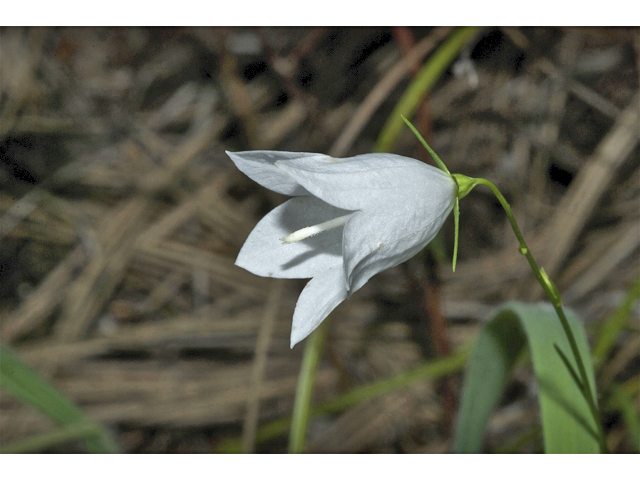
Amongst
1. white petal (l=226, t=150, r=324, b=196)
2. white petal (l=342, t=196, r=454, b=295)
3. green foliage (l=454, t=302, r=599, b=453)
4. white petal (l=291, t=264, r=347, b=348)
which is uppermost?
white petal (l=226, t=150, r=324, b=196)

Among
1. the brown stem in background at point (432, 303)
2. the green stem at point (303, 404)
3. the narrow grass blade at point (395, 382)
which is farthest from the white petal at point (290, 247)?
the brown stem in background at point (432, 303)

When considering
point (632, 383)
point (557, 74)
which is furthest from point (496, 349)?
point (557, 74)

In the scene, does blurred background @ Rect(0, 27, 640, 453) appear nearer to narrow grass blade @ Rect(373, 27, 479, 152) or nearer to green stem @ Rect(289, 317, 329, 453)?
narrow grass blade @ Rect(373, 27, 479, 152)

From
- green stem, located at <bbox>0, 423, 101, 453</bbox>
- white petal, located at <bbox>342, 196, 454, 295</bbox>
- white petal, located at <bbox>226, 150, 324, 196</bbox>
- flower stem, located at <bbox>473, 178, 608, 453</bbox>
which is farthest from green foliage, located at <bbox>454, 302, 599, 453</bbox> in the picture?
green stem, located at <bbox>0, 423, 101, 453</bbox>

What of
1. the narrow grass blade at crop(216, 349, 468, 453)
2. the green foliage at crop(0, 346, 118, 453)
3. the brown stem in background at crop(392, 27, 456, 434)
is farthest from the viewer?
the brown stem in background at crop(392, 27, 456, 434)

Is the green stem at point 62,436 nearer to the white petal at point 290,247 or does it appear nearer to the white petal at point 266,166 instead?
the white petal at point 290,247

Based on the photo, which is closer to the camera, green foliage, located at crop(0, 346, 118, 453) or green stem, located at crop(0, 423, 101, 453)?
green foliage, located at crop(0, 346, 118, 453)
